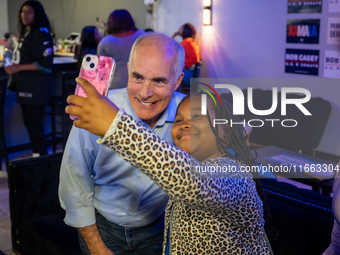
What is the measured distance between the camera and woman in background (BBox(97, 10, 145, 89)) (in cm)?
359

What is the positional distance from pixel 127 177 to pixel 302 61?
4.32 meters

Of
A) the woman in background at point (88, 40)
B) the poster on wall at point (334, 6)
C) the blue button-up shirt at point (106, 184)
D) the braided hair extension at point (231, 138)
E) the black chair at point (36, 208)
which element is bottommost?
the black chair at point (36, 208)

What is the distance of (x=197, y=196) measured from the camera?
30.9 inches

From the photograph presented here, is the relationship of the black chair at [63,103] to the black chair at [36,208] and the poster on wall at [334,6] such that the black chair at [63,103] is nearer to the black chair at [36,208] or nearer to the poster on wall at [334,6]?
the black chair at [36,208]

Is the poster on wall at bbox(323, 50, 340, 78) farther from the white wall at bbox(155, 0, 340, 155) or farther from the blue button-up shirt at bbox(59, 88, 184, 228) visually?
the blue button-up shirt at bbox(59, 88, 184, 228)

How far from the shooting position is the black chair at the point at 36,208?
2.03m

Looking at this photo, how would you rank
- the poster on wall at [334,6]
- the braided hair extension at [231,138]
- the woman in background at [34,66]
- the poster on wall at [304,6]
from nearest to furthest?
the braided hair extension at [231,138], the woman in background at [34,66], the poster on wall at [334,6], the poster on wall at [304,6]

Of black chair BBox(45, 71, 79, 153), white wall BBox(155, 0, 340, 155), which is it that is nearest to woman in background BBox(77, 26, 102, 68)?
black chair BBox(45, 71, 79, 153)

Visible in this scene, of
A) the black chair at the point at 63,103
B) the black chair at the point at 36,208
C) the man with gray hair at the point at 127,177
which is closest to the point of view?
the man with gray hair at the point at 127,177

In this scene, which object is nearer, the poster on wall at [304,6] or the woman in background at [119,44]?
the woman in background at [119,44]

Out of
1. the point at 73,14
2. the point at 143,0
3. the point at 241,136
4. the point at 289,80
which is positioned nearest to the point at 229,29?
the point at 289,80

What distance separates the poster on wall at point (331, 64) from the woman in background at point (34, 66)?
339cm

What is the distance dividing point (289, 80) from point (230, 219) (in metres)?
4.80

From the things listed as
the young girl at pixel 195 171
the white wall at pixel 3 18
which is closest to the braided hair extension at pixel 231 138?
the young girl at pixel 195 171
